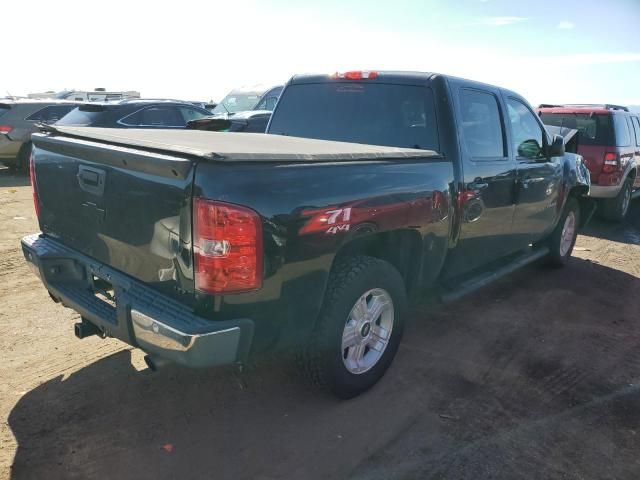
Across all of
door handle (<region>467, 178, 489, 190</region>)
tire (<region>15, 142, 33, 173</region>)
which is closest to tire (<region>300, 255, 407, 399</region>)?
door handle (<region>467, 178, 489, 190</region>)

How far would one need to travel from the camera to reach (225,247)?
2236 mm

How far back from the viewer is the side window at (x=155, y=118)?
9398 millimetres

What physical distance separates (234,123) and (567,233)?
6.29 meters

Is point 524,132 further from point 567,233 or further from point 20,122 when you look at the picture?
point 20,122

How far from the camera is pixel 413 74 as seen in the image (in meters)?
3.90

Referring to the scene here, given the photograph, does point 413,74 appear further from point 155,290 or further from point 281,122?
point 155,290

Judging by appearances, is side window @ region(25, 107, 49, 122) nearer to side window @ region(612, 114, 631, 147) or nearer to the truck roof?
the truck roof

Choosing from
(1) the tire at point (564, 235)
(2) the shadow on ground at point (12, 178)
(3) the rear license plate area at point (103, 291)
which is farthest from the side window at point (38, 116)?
(1) the tire at point (564, 235)

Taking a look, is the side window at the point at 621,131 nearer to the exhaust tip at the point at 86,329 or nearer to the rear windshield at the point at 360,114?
the rear windshield at the point at 360,114

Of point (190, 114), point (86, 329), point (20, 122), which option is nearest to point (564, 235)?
point (86, 329)

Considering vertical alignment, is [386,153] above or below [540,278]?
above

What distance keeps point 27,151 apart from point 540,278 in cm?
1147

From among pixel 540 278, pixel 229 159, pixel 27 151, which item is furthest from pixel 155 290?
pixel 27 151

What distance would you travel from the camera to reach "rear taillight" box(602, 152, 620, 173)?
809 centimetres
